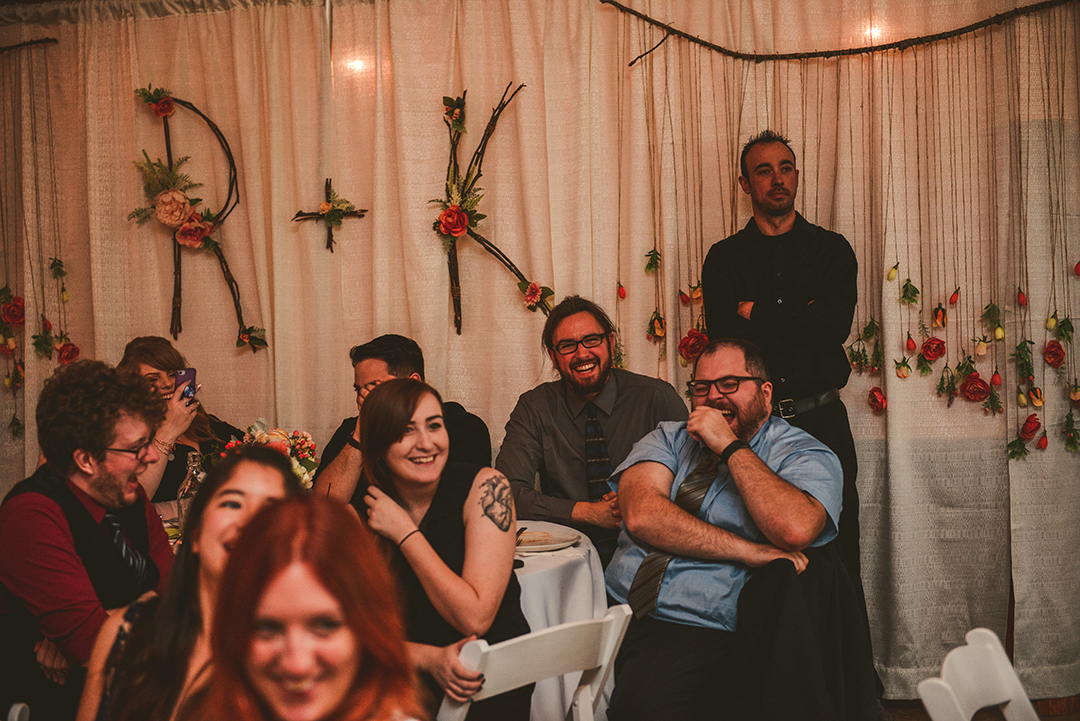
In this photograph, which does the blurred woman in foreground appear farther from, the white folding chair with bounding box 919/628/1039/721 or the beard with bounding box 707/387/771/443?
the beard with bounding box 707/387/771/443

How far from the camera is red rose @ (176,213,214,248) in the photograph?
397 centimetres

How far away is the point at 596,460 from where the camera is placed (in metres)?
3.10

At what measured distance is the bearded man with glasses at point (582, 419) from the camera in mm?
3104

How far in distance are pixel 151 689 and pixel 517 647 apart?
22.9 inches

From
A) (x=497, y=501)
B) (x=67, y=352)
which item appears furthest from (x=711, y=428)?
(x=67, y=352)

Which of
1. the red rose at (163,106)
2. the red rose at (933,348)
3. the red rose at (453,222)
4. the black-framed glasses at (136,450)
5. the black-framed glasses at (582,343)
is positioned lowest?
the black-framed glasses at (136,450)

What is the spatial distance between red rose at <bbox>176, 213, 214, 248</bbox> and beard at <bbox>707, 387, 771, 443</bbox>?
9.12 ft

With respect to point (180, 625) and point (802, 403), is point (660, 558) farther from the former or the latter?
point (180, 625)

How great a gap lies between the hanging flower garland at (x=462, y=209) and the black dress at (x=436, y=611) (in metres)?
1.88

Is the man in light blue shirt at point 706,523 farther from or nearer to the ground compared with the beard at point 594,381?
nearer to the ground

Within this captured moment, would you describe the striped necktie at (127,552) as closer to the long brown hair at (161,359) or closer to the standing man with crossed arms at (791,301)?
the long brown hair at (161,359)

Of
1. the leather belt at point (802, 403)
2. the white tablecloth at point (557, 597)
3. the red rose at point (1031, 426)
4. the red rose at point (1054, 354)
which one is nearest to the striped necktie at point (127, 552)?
the white tablecloth at point (557, 597)

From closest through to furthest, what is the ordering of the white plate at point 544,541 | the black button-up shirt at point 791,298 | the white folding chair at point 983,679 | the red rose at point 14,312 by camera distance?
1. the white folding chair at point 983,679
2. the white plate at point 544,541
3. the black button-up shirt at point 791,298
4. the red rose at point 14,312

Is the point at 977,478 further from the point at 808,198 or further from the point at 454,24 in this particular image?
the point at 454,24
